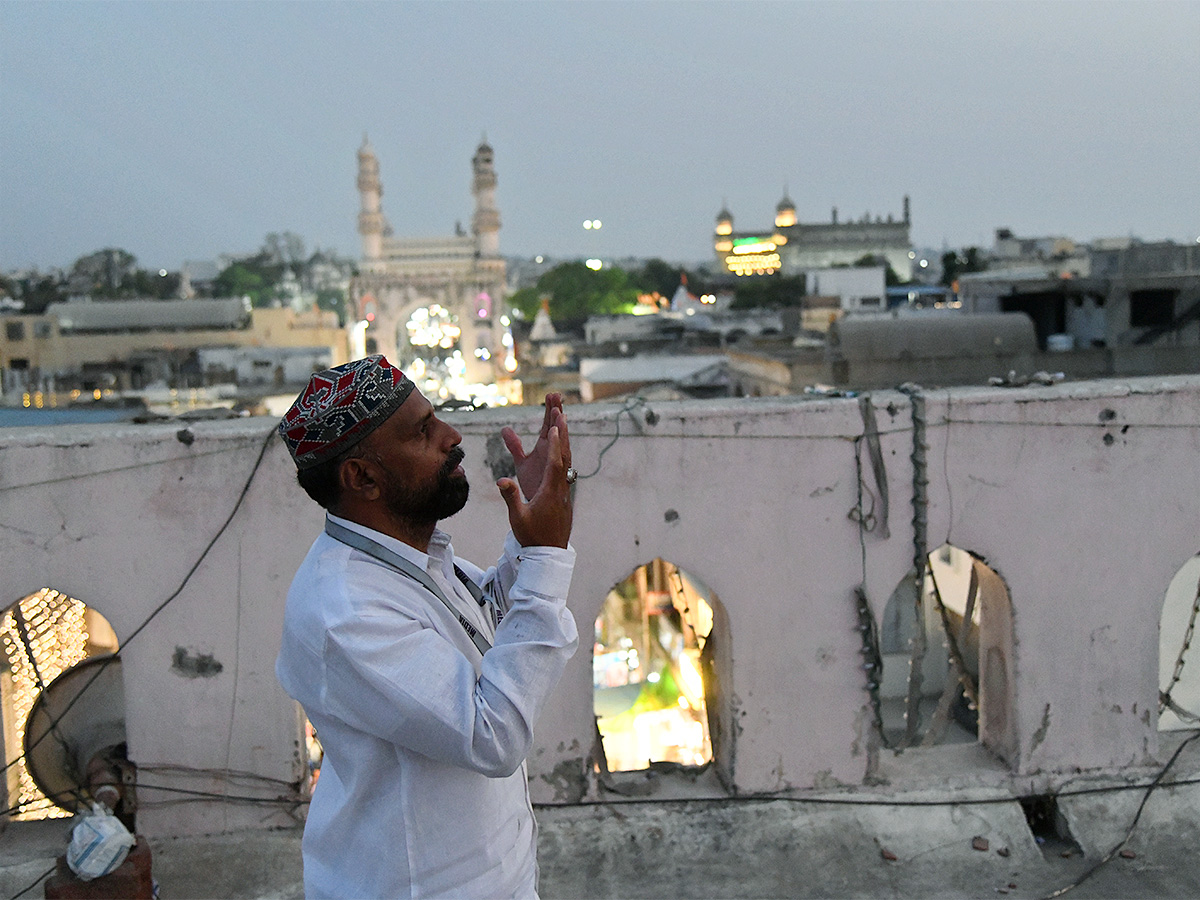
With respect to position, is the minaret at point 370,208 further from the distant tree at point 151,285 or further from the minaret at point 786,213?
the minaret at point 786,213

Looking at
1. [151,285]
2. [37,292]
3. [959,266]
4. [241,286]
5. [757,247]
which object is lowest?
[959,266]

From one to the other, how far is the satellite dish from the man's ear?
8.64ft

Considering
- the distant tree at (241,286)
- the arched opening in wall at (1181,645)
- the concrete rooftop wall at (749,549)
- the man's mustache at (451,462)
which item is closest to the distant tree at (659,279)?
the distant tree at (241,286)

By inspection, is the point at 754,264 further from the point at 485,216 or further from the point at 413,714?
the point at 413,714

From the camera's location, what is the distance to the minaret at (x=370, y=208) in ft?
193

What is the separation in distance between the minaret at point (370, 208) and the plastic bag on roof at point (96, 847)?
58.3 meters

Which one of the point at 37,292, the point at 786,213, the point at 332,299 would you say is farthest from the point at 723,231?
the point at 37,292

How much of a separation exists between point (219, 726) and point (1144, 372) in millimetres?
13115

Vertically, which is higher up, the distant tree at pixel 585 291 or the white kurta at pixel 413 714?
the distant tree at pixel 585 291

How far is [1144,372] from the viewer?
1413 centimetres

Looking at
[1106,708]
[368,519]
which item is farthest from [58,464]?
[1106,708]

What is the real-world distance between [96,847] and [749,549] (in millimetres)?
2356

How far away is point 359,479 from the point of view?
6.36ft

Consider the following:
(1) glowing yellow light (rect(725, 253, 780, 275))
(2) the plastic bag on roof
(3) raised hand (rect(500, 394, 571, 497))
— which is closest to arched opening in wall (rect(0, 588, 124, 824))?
(2) the plastic bag on roof
